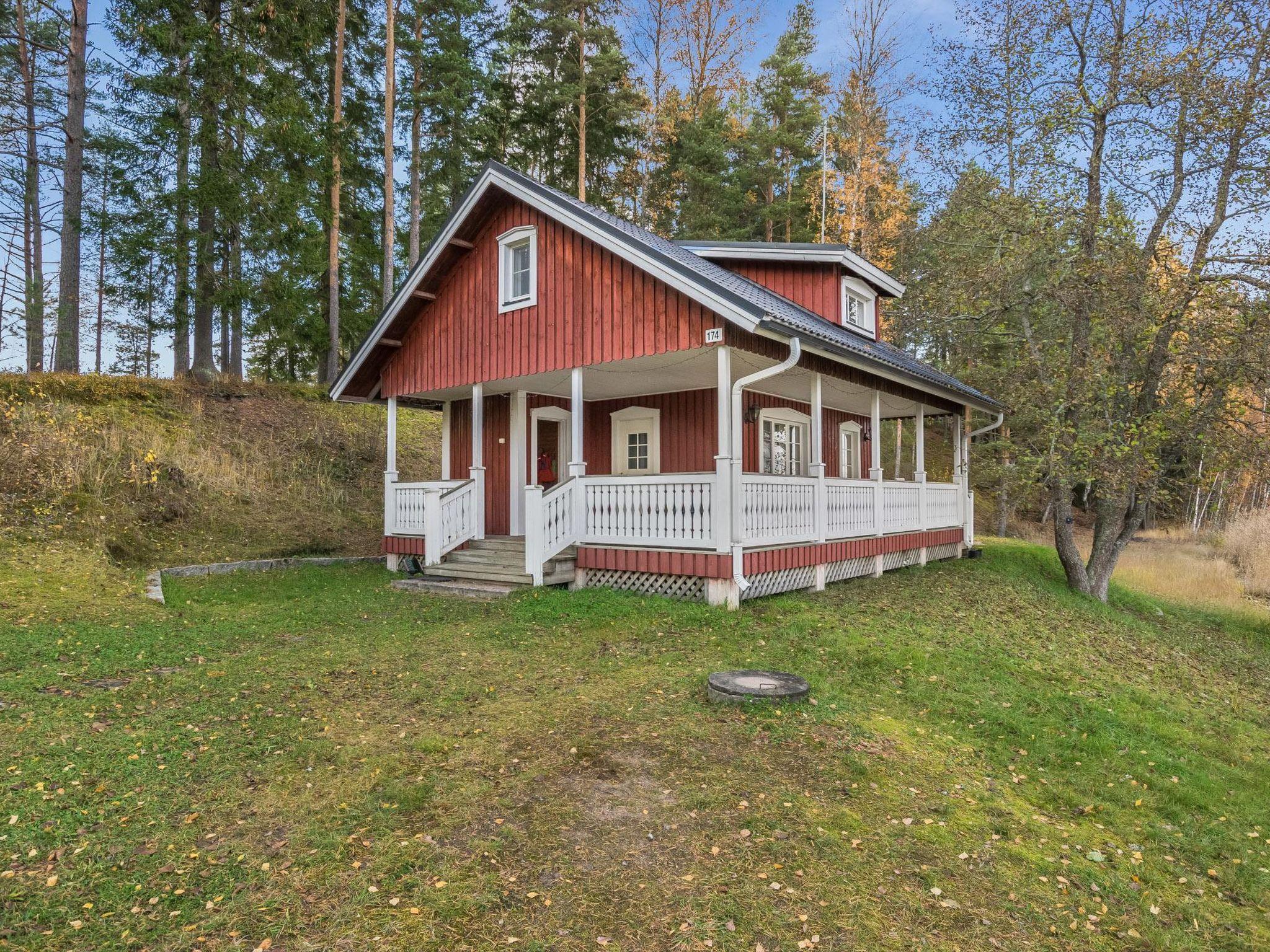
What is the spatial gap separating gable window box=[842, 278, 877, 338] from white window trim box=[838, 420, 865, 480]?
Result: 199cm

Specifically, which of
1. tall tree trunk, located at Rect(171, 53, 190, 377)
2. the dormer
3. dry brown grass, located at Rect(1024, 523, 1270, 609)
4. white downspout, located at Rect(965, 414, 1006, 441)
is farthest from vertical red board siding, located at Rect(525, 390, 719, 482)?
dry brown grass, located at Rect(1024, 523, 1270, 609)

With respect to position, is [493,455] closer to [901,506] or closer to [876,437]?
[876,437]

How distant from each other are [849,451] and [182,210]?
16.2 m

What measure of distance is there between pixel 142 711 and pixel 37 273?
25.2m

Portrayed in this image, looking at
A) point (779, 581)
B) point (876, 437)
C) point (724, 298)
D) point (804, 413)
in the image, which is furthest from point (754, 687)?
point (804, 413)

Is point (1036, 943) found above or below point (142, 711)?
below

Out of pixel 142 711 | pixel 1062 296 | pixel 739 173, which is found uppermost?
pixel 739 173

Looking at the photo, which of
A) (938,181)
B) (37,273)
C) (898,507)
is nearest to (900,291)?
(938,181)

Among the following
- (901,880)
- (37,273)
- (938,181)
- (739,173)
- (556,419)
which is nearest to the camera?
(901,880)

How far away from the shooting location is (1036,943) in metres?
2.99

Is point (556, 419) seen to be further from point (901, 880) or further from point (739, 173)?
point (739, 173)

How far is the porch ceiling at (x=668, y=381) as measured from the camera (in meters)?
10.2

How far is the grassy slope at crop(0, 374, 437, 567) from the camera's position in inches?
437

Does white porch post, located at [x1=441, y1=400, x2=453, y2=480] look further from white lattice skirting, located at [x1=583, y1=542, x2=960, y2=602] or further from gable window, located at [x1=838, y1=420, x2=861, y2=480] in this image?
gable window, located at [x1=838, y1=420, x2=861, y2=480]
